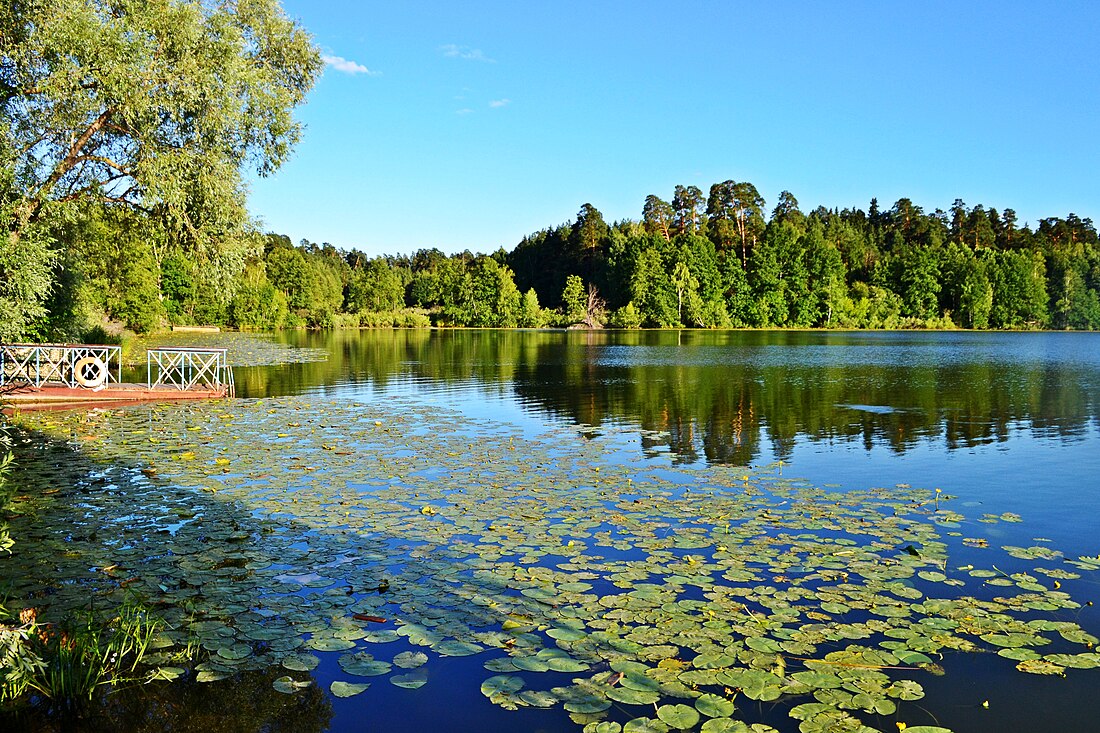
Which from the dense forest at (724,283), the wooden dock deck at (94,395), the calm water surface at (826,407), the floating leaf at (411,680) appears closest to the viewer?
the floating leaf at (411,680)

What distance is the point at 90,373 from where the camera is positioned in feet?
79.5

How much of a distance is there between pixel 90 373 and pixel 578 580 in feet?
73.7

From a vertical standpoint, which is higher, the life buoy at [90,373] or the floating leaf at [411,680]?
the life buoy at [90,373]

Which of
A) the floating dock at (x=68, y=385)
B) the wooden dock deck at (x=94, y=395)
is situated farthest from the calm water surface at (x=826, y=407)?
the floating dock at (x=68, y=385)

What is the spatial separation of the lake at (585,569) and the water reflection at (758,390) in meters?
0.45

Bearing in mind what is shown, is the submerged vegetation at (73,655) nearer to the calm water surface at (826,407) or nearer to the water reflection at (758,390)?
the calm water surface at (826,407)

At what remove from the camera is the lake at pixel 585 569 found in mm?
5457

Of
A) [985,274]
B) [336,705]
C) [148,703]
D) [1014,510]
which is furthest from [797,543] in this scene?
[985,274]

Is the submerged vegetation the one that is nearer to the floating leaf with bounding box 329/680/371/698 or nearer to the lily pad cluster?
the lily pad cluster

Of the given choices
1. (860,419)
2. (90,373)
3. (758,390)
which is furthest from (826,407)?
(90,373)

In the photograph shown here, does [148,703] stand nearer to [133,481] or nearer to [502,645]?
[502,645]

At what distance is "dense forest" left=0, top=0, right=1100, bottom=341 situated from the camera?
63.4ft

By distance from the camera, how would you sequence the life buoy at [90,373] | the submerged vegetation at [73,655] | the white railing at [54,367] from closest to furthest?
the submerged vegetation at [73,655] < the white railing at [54,367] < the life buoy at [90,373]

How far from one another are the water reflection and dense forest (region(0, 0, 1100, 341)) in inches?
315
